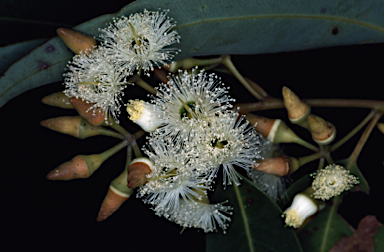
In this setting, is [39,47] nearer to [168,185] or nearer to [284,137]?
[168,185]

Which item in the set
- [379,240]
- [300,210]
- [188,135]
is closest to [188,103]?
[188,135]

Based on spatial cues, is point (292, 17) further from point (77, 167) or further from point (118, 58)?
point (77, 167)

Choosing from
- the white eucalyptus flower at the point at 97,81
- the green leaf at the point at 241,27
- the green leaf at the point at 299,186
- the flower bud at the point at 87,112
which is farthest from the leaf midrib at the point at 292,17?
the green leaf at the point at 299,186

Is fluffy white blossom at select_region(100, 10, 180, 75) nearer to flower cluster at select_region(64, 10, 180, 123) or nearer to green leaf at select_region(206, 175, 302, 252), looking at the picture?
flower cluster at select_region(64, 10, 180, 123)

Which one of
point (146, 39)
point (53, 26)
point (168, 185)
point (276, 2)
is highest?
point (53, 26)

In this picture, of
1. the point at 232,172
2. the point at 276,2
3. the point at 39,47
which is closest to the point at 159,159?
the point at 232,172

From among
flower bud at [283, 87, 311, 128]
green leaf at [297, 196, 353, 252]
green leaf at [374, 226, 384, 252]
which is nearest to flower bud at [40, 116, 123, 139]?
flower bud at [283, 87, 311, 128]
